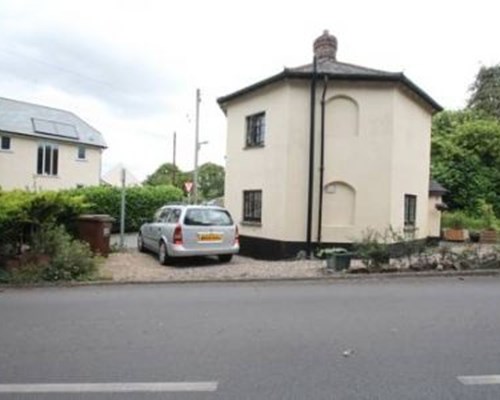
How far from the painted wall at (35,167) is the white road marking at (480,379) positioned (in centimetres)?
3198

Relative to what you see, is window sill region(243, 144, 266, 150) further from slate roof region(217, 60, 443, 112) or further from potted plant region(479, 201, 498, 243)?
potted plant region(479, 201, 498, 243)

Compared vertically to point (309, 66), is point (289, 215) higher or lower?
lower

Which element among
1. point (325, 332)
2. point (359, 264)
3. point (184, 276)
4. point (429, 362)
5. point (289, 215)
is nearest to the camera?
point (429, 362)

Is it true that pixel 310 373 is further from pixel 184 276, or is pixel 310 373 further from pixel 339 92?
pixel 339 92

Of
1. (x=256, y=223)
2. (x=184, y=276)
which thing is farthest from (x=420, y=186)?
(x=184, y=276)

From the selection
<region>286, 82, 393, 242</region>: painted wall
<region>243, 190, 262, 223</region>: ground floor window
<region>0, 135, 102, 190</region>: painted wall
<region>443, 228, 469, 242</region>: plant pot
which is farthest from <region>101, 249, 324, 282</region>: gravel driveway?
<region>0, 135, 102, 190</region>: painted wall

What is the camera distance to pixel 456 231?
21047 millimetres

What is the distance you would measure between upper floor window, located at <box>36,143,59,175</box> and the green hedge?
1282 cm

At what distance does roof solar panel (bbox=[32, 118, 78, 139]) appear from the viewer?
121 feet

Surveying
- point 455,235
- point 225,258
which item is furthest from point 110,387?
point 455,235

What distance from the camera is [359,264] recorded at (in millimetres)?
12086

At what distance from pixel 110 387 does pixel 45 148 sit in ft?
117

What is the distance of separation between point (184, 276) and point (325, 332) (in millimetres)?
5484

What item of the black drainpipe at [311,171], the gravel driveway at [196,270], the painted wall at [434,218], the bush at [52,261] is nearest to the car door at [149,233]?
the gravel driveway at [196,270]
